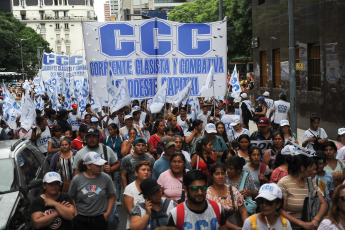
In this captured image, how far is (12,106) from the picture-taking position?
1252 centimetres

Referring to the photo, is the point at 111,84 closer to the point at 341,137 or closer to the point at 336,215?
the point at 341,137

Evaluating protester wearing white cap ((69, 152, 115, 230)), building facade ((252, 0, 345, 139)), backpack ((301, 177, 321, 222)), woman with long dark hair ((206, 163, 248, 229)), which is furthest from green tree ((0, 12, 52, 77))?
backpack ((301, 177, 321, 222))

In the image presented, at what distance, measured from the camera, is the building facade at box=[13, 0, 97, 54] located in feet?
440

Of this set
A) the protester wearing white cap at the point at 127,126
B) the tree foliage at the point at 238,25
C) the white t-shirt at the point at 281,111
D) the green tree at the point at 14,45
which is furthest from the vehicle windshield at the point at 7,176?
the green tree at the point at 14,45

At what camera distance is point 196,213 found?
4.33 meters

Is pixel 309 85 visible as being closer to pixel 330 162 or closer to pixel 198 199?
pixel 330 162

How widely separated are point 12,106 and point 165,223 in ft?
28.6

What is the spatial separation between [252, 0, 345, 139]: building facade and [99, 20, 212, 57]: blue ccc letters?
19.9ft

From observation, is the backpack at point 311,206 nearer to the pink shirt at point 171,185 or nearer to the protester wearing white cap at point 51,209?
the pink shirt at point 171,185

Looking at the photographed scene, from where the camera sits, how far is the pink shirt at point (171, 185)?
5836mm

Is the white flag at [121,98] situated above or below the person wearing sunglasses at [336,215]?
above

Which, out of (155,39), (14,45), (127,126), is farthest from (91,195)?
(14,45)

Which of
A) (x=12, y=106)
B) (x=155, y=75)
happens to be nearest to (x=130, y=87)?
(x=155, y=75)

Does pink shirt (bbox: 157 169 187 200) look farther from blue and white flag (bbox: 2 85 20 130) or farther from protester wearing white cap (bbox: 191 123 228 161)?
blue and white flag (bbox: 2 85 20 130)
